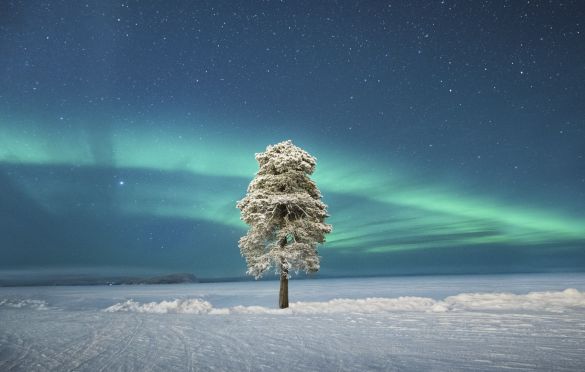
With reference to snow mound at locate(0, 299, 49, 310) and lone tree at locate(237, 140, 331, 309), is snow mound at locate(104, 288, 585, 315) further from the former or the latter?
snow mound at locate(0, 299, 49, 310)

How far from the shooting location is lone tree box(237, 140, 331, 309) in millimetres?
23844

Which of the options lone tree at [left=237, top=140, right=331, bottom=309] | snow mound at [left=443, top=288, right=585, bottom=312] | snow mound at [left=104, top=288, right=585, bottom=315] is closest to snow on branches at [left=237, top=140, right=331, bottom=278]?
lone tree at [left=237, top=140, right=331, bottom=309]

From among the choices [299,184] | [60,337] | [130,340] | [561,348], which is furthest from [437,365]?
[299,184]

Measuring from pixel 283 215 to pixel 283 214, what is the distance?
8cm

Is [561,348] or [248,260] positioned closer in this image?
[561,348]

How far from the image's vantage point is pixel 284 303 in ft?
80.4

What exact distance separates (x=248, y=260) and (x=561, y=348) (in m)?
17.7

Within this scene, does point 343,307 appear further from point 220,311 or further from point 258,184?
point 258,184

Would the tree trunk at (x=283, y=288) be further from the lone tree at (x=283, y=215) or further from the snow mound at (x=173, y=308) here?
the snow mound at (x=173, y=308)

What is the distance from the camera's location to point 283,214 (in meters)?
25.2

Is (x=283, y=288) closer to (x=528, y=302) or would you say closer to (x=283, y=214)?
(x=283, y=214)

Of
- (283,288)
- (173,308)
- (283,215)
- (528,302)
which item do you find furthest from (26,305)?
(528,302)

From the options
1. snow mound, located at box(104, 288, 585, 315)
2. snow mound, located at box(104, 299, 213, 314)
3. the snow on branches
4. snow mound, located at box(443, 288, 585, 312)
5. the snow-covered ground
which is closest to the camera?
the snow-covered ground

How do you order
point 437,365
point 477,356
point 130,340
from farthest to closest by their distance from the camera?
point 130,340 → point 477,356 → point 437,365
